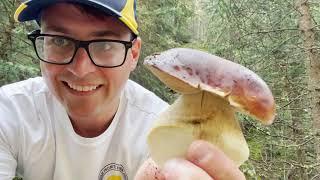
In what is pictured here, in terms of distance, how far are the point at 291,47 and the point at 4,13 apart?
9.61 feet

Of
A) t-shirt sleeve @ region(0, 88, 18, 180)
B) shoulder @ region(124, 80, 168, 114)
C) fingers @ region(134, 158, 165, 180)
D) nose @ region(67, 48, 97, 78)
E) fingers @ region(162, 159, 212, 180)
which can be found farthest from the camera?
shoulder @ region(124, 80, 168, 114)

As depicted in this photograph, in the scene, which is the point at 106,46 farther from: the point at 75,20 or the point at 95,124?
the point at 95,124

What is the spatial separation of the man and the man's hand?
0.81 meters

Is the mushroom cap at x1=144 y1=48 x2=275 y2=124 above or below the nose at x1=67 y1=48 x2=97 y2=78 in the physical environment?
above

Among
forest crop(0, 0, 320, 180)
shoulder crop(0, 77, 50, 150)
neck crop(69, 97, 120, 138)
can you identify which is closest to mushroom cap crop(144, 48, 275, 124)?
neck crop(69, 97, 120, 138)

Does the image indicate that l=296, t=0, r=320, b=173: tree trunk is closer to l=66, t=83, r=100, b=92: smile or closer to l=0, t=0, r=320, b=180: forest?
l=0, t=0, r=320, b=180: forest

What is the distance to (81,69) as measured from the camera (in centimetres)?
156

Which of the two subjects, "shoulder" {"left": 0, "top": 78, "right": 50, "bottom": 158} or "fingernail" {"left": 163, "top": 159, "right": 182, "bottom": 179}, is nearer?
"fingernail" {"left": 163, "top": 159, "right": 182, "bottom": 179}

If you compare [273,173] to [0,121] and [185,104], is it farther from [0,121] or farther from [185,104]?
[185,104]

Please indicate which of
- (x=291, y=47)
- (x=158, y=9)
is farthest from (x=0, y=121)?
(x=158, y=9)

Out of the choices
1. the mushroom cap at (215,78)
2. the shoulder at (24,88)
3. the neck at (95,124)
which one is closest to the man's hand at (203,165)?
the mushroom cap at (215,78)

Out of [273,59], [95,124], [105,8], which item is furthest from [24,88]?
[273,59]

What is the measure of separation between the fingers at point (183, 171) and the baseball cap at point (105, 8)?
861 mm

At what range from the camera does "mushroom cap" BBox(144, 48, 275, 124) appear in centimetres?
83
